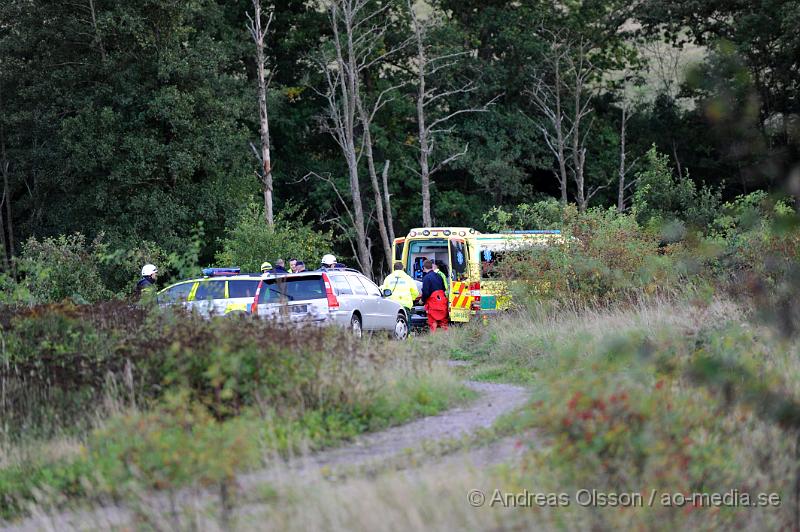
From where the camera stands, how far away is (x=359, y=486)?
286 inches

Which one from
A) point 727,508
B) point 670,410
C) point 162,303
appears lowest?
point 727,508

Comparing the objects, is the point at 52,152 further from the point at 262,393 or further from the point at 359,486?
the point at 359,486

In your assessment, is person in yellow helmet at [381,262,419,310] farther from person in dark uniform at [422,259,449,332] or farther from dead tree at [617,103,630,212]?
dead tree at [617,103,630,212]

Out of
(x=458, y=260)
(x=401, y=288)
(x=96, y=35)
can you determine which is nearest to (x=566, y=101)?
(x=96, y=35)

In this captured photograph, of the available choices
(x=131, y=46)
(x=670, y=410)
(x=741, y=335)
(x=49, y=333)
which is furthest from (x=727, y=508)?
(x=131, y=46)

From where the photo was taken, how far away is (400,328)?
2253 centimetres

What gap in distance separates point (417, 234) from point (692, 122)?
26.6 metres

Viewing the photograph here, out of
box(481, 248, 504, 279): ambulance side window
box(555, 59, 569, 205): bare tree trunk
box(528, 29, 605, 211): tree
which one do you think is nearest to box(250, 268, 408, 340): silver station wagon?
box(481, 248, 504, 279): ambulance side window

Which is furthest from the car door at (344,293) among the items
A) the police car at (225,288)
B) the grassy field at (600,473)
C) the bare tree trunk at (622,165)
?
the bare tree trunk at (622,165)

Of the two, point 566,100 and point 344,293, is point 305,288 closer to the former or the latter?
point 344,293

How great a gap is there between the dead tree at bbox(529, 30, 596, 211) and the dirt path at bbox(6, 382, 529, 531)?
3934 centimetres

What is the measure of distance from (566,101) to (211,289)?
37.5 metres

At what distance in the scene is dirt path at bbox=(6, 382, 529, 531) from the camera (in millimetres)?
7680

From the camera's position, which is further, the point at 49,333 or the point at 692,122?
the point at 692,122
